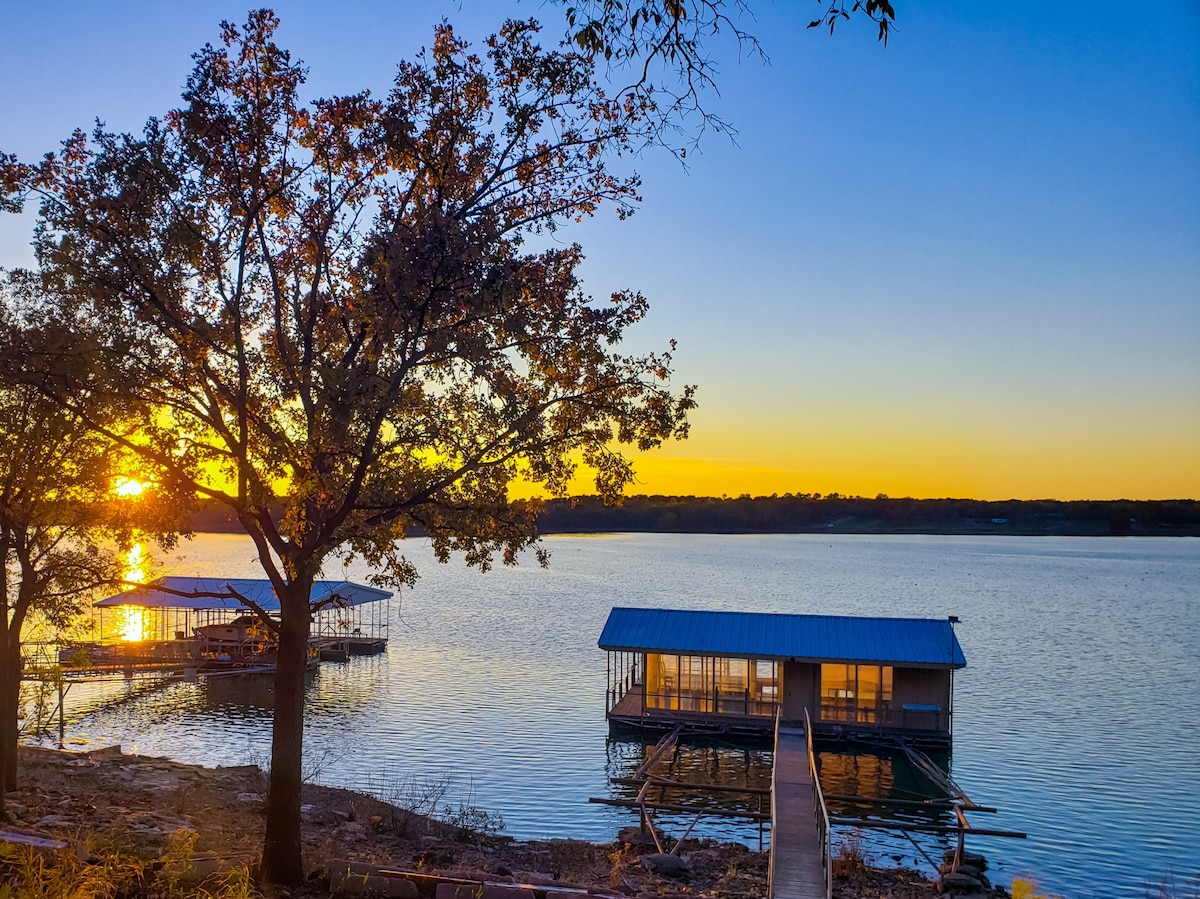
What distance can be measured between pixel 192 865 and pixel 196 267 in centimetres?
778

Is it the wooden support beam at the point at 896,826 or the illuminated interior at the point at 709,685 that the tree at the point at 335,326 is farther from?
the illuminated interior at the point at 709,685

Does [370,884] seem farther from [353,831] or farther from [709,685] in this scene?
[709,685]

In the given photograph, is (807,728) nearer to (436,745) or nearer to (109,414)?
(436,745)

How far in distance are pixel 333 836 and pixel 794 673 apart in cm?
2276

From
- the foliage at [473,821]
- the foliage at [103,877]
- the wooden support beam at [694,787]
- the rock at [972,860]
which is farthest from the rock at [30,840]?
the rock at [972,860]

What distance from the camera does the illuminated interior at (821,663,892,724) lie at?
125ft

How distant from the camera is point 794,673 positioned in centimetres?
3906

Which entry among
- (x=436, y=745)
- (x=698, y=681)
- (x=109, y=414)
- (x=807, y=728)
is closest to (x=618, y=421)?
(x=109, y=414)

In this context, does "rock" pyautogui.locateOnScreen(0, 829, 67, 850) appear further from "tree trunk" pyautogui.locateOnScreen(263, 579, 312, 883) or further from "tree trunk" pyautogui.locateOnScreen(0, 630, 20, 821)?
"tree trunk" pyautogui.locateOnScreen(0, 630, 20, 821)

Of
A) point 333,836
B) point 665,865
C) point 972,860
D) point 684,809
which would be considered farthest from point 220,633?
point 972,860

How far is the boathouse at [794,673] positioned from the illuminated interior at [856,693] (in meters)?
0.04

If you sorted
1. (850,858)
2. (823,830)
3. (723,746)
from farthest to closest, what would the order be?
1. (723,746)
2. (850,858)
3. (823,830)

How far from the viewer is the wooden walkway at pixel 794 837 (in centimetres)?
1834

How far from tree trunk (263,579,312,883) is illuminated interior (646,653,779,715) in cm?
2636
